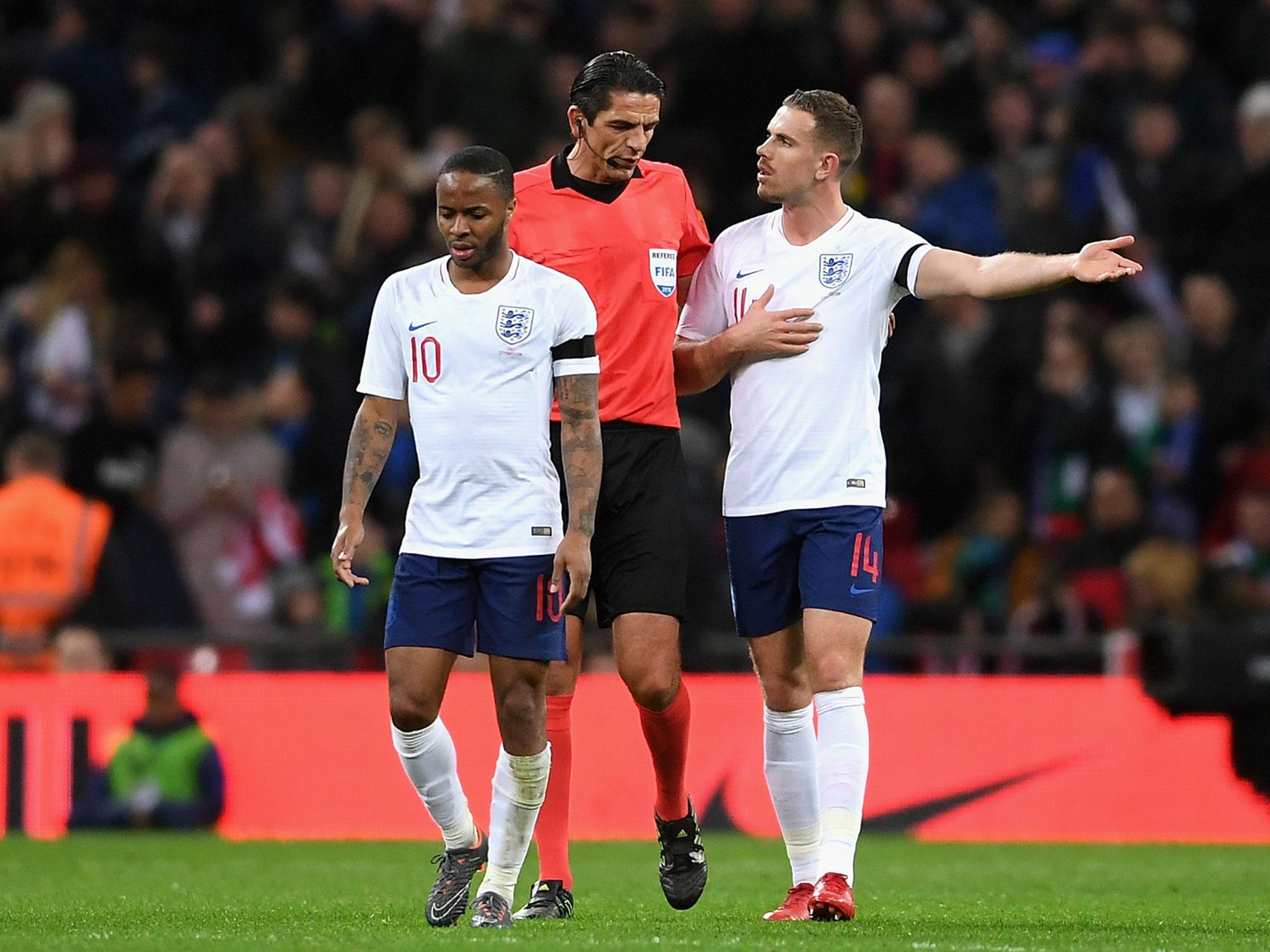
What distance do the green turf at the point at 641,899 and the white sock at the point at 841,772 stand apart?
0.22m

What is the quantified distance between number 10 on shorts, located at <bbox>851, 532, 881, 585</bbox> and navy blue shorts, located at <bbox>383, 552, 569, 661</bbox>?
958 millimetres

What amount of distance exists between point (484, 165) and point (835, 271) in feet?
4.33

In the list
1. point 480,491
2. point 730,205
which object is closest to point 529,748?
point 480,491

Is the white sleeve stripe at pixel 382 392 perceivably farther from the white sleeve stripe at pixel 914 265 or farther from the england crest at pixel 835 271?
the white sleeve stripe at pixel 914 265

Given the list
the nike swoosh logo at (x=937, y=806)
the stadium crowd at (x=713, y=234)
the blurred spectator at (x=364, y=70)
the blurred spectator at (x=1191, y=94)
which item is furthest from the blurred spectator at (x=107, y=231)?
the blurred spectator at (x=1191, y=94)

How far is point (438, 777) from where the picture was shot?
6.83 meters

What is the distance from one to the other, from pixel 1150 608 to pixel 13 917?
704 centimetres

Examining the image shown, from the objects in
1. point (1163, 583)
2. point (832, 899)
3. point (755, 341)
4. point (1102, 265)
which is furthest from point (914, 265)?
point (1163, 583)

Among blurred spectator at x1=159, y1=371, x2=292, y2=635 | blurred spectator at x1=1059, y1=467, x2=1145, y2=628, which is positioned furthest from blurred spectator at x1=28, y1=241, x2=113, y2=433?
blurred spectator at x1=1059, y1=467, x2=1145, y2=628

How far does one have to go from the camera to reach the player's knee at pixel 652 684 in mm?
7242

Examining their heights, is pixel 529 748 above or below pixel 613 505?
below

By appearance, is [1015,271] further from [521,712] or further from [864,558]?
[521,712]

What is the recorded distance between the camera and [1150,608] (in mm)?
12273

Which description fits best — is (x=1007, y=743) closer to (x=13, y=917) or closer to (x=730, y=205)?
(x=730, y=205)
